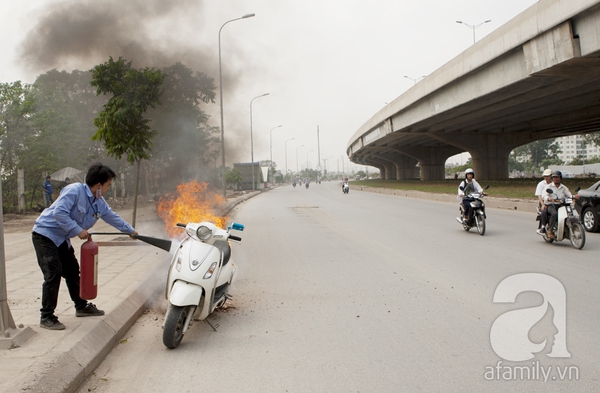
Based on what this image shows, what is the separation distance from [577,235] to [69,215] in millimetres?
8072

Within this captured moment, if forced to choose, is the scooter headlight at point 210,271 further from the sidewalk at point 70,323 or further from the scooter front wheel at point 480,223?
the scooter front wheel at point 480,223

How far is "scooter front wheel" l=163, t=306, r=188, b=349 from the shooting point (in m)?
4.01

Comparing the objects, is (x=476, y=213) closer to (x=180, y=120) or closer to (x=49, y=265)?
(x=49, y=265)

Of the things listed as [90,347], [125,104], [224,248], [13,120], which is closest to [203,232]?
[224,248]

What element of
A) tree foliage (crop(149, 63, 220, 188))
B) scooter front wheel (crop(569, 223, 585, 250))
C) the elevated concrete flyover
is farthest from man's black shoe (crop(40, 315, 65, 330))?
tree foliage (crop(149, 63, 220, 188))

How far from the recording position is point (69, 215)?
421 centimetres

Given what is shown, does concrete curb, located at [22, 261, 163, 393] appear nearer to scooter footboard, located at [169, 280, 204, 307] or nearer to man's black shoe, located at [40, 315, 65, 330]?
man's black shoe, located at [40, 315, 65, 330]

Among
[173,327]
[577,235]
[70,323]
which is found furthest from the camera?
[577,235]

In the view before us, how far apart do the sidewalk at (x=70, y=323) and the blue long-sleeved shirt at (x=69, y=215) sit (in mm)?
780

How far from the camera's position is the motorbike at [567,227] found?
865 centimetres

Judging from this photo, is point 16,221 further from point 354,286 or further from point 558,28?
point 558,28

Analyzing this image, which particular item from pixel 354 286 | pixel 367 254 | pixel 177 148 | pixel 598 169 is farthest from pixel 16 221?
pixel 598 169

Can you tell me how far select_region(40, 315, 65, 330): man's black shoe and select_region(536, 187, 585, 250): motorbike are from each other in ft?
26.4

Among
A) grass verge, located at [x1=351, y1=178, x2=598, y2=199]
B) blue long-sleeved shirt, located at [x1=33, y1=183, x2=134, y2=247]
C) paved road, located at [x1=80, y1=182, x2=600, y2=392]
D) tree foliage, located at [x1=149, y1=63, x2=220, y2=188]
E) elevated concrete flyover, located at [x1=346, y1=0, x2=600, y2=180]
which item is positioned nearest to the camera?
paved road, located at [x1=80, y1=182, x2=600, y2=392]
